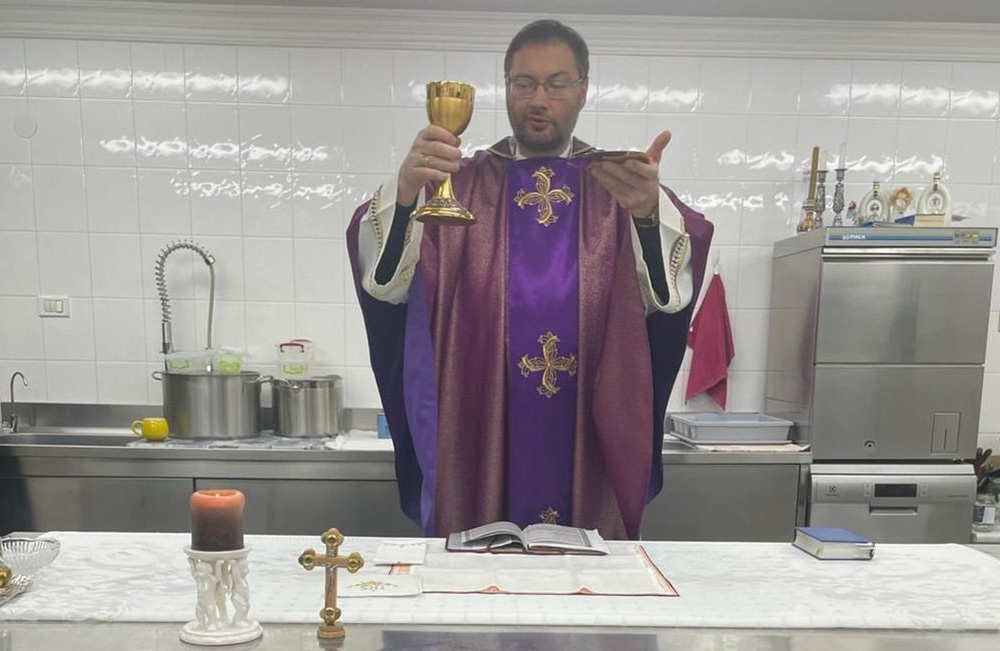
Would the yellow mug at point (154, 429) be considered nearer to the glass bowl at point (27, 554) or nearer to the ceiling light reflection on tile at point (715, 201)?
the glass bowl at point (27, 554)

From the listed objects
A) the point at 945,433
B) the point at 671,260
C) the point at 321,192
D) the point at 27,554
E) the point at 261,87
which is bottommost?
the point at 945,433

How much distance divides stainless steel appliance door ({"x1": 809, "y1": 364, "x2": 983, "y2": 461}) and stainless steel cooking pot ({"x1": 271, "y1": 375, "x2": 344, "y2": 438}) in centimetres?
168

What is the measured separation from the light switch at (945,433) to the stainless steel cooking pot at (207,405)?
235cm

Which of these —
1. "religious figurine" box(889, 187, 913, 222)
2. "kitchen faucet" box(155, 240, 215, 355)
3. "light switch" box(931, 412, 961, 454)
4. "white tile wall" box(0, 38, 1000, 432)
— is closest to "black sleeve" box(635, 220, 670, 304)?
"white tile wall" box(0, 38, 1000, 432)

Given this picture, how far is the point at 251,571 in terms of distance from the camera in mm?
955

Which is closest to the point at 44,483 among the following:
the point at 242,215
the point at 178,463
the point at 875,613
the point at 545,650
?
the point at 178,463

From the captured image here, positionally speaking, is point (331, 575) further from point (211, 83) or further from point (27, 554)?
point (211, 83)

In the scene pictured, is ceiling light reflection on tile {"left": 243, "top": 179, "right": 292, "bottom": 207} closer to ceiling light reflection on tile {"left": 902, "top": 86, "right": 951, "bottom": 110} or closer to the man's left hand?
the man's left hand

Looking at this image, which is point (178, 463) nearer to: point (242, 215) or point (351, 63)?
point (242, 215)

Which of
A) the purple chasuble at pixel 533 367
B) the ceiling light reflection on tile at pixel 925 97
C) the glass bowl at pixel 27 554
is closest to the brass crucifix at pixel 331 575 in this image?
the glass bowl at pixel 27 554

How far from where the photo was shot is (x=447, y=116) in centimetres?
100

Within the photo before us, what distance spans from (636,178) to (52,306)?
2.41 metres

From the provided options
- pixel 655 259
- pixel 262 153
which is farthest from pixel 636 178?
pixel 262 153

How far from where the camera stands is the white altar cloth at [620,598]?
A: 82cm
